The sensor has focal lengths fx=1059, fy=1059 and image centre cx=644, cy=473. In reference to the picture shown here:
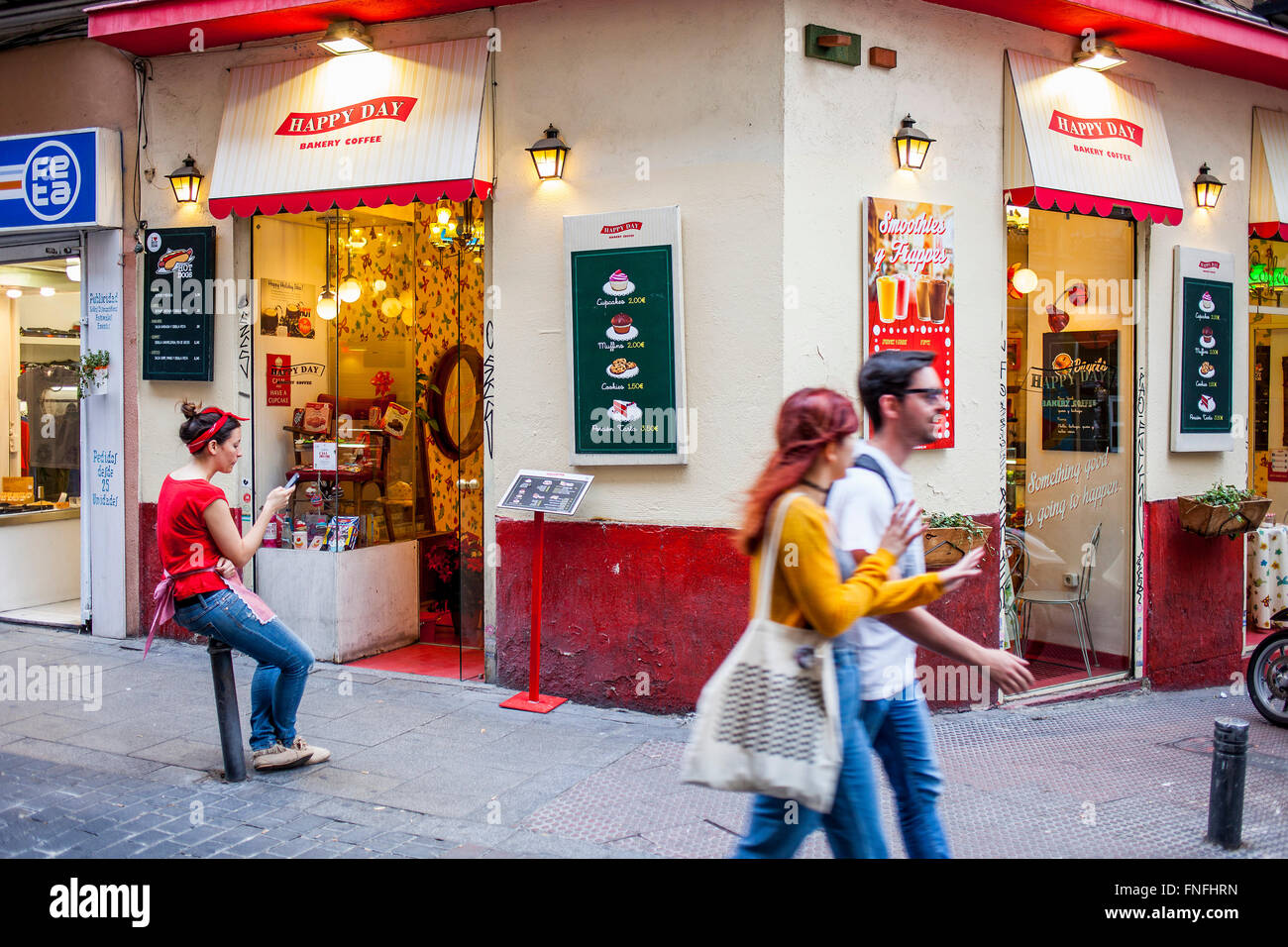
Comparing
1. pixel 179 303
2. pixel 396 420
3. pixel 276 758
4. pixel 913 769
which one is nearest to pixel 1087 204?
pixel 913 769

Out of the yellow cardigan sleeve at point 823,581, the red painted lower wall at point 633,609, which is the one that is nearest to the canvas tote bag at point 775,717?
the yellow cardigan sleeve at point 823,581

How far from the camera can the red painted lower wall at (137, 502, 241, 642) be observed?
29.4 feet

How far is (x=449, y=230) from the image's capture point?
8672mm

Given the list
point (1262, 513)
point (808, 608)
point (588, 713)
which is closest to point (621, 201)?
point (588, 713)

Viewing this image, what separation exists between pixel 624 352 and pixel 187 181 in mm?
4186

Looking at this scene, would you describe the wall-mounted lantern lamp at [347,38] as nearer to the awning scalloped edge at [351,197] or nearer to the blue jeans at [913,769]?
the awning scalloped edge at [351,197]

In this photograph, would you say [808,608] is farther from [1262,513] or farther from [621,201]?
[1262,513]

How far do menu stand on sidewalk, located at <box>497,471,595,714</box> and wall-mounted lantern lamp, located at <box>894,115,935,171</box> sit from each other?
9.78ft

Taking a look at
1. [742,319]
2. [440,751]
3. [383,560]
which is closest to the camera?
[440,751]

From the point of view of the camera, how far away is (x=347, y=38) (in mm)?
7633

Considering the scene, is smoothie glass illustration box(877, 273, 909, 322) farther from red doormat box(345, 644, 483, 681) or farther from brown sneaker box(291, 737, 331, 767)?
brown sneaker box(291, 737, 331, 767)

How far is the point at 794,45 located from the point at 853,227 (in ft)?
3.93

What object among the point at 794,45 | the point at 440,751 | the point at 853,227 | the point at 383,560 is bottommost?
the point at 440,751

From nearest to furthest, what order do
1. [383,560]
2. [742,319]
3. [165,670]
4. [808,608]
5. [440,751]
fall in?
1. [808,608]
2. [440,751]
3. [742,319]
4. [165,670]
5. [383,560]
